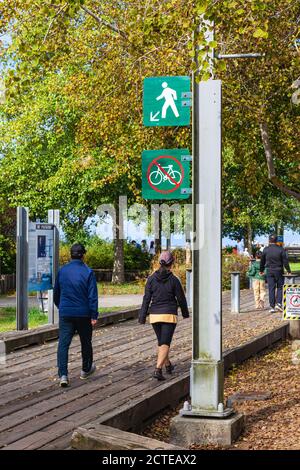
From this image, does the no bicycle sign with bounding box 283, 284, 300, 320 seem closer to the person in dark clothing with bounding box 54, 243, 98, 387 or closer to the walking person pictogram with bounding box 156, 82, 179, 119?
the person in dark clothing with bounding box 54, 243, 98, 387

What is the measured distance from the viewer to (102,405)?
8656 millimetres

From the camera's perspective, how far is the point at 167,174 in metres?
7.89

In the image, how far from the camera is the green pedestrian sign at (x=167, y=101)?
7973 mm

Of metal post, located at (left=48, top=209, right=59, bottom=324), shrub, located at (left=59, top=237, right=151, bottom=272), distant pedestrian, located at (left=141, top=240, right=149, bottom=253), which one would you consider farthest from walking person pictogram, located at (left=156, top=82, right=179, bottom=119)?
distant pedestrian, located at (left=141, top=240, right=149, bottom=253)

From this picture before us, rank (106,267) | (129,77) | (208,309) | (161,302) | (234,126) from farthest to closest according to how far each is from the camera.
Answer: (106,267), (234,126), (129,77), (161,302), (208,309)

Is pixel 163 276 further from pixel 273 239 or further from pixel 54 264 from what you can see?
pixel 273 239

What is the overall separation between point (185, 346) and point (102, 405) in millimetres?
5527

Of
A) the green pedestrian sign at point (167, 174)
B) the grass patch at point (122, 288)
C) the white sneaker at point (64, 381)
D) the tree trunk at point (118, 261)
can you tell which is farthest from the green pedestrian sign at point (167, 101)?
the tree trunk at point (118, 261)

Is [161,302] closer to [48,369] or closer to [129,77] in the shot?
[48,369]

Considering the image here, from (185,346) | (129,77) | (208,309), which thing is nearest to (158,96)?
(208,309)

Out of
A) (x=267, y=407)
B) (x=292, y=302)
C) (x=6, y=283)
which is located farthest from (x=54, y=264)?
(x=6, y=283)

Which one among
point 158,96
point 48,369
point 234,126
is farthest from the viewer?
point 234,126

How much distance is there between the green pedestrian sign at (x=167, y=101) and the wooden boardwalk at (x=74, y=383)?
303 centimetres
